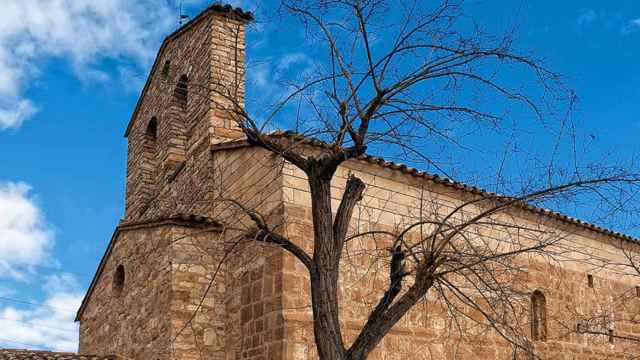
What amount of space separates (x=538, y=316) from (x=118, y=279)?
680cm

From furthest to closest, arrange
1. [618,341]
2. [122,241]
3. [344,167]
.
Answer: [618,341] < [122,241] < [344,167]

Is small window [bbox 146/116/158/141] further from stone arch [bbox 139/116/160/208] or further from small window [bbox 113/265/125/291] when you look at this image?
small window [bbox 113/265/125/291]

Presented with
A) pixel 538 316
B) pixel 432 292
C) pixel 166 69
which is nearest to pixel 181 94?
pixel 166 69

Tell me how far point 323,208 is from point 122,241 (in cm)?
548

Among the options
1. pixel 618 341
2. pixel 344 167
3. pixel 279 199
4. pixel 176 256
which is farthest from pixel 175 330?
pixel 618 341

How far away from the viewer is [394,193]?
34.4 ft

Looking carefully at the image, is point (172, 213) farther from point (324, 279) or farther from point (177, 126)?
point (324, 279)

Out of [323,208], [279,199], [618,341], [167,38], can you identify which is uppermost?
[167,38]

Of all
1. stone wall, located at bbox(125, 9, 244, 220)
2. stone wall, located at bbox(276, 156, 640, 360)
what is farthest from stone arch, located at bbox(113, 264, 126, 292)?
stone wall, located at bbox(276, 156, 640, 360)

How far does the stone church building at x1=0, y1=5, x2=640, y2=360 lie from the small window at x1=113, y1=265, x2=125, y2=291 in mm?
15

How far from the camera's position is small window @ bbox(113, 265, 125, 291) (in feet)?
37.3

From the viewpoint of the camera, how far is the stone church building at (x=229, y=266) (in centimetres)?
924

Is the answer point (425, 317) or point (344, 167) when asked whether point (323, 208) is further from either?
point (425, 317)

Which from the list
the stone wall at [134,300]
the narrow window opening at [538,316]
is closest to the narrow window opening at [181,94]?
the stone wall at [134,300]
